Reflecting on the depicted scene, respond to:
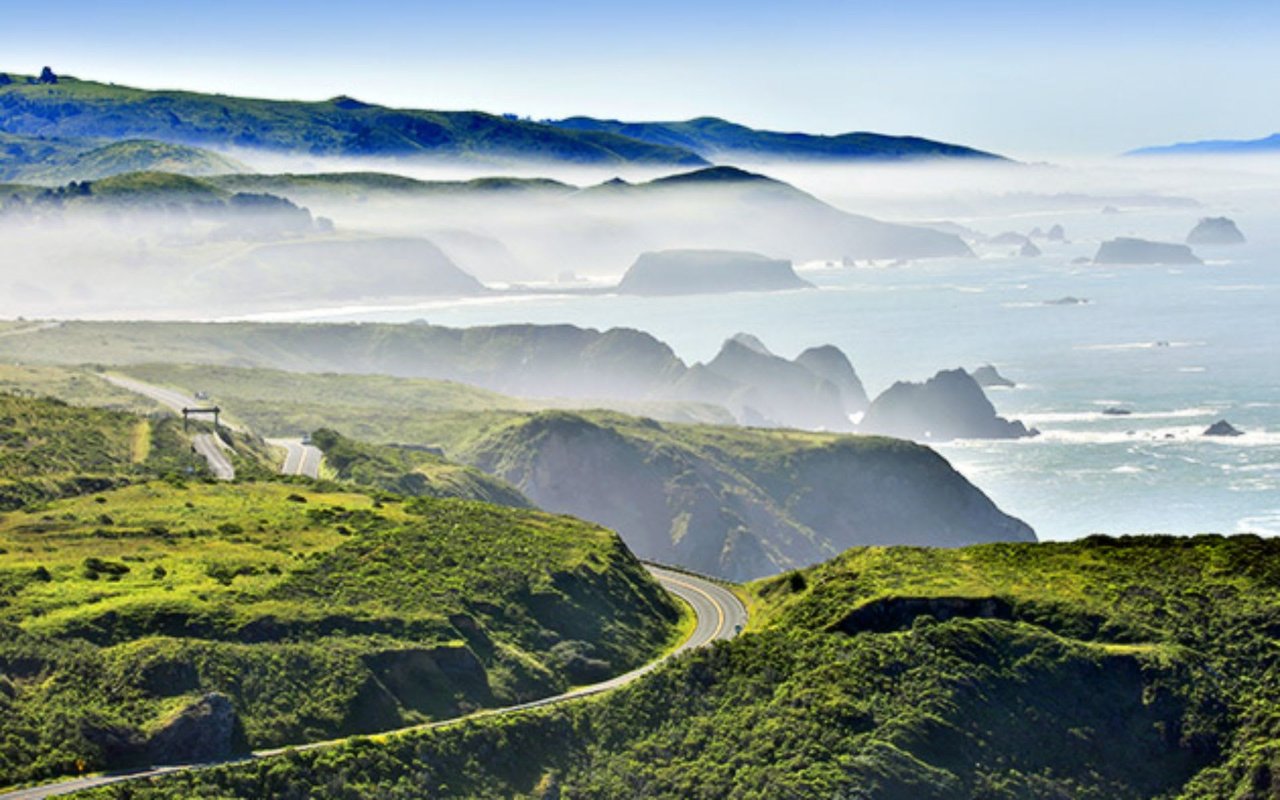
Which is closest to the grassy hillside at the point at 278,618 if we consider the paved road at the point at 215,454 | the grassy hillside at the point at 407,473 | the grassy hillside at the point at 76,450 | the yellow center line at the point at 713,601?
the yellow center line at the point at 713,601

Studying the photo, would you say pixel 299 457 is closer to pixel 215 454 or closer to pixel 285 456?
pixel 285 456

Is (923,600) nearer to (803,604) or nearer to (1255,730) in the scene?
(803,604)

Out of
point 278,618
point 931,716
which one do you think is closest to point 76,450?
point 278,618

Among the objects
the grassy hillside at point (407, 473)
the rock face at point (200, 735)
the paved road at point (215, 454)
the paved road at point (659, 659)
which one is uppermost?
the rock face at point (200, 735)

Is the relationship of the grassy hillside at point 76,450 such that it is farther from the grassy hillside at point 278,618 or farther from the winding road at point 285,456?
the grassy hillside at point 278,618

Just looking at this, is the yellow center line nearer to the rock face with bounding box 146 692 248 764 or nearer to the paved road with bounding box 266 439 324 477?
the rock face with bounding box 146 692 248 764

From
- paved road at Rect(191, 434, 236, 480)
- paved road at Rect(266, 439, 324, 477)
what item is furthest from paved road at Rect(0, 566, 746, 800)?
paved road at Rect(266, 439, 324, 477)
